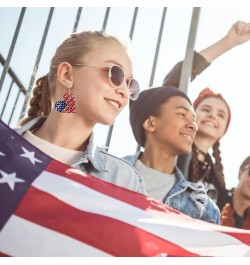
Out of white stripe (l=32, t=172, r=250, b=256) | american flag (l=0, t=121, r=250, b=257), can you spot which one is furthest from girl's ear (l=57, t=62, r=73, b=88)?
white stripe (l=32, t=172, r=250, b=256)

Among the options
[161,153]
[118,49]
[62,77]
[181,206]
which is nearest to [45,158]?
[62,77]

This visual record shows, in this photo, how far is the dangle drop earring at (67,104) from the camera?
1.63 metres

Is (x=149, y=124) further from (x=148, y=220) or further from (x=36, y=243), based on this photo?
(x=36, y=243)

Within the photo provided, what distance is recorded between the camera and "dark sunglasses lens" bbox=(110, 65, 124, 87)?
1577 millimetres

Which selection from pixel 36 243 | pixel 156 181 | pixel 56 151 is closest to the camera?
pixel 36 243

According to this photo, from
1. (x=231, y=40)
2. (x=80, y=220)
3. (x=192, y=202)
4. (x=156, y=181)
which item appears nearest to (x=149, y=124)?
(x=156, y=181)

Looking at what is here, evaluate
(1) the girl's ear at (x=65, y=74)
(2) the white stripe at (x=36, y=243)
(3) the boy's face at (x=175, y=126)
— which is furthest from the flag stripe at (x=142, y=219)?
(3) the boy's face at (x=175, y=126)

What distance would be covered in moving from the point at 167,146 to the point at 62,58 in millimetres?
824

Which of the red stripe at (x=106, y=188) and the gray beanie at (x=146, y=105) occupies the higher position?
the gray beanie at (x=146, y=105)

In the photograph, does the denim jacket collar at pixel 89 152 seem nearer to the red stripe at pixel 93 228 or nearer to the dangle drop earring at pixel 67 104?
the dangle drop earring at pixel 67 104

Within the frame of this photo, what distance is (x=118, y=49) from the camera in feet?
5.55

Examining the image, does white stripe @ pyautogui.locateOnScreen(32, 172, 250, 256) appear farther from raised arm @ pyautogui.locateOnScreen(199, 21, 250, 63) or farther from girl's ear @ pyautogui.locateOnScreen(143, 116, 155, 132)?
raised arm @ pyautogui.locateOnScreen(199, 21, 250, 63)

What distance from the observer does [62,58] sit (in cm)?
175

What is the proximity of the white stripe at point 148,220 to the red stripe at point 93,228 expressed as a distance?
2cm
